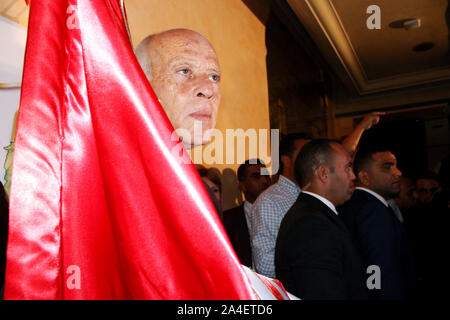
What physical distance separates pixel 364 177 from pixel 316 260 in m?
1.40

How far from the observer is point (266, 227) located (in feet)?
6.60

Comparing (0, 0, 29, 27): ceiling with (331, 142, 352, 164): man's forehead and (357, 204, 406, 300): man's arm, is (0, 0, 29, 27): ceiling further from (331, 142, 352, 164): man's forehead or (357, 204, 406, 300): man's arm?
(357, 204, 406, 300): man's arm

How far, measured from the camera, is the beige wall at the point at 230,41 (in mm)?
1734

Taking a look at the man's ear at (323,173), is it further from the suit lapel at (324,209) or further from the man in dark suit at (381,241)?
the man in dark suit at (381,241)

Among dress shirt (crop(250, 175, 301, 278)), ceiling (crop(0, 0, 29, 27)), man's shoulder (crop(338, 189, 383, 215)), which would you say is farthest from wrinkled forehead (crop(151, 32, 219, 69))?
man's shoulder (crop(338, 189, 383, 215))

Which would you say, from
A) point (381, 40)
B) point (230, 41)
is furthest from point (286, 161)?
point (381, 40)

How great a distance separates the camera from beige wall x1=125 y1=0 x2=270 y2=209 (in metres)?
1.73

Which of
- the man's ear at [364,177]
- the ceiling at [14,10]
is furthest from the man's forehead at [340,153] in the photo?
the ceiling at [14,10]

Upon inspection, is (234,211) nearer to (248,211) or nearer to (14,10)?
(248,211)

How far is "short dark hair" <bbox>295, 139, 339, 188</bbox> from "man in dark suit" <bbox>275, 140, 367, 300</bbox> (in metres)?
0.05

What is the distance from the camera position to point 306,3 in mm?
3357

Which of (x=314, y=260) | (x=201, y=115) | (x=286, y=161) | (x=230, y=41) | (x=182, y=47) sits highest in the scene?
(x=230, y=41)
